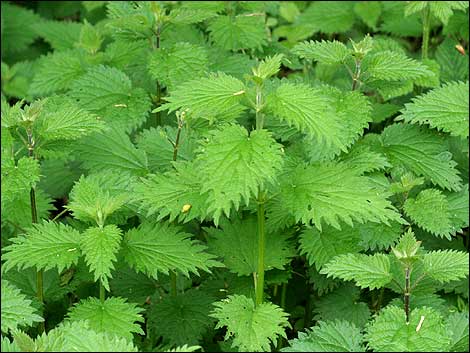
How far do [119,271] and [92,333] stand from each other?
112 centimetres

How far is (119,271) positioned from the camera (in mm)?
3586

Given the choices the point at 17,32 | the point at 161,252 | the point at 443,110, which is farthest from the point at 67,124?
the point at 17,32

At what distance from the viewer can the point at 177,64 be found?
384cm

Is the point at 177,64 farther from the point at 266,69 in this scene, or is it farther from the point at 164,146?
→ the point at 266,69

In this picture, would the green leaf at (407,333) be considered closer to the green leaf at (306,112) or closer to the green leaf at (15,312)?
the green leaf at (306,112)

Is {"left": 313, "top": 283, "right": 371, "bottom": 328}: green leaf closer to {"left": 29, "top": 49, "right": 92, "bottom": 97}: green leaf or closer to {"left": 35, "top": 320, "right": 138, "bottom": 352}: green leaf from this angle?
{"left": 35, "top": 320, "right": 138, "bottom": 352}: green leaf

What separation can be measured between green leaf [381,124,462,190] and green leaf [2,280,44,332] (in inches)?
68.0

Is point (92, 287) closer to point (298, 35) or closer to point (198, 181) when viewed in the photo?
point (198, 181)

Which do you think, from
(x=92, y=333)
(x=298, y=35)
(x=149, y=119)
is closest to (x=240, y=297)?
(x=92, y=333)

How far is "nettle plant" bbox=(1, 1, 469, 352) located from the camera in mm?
2791

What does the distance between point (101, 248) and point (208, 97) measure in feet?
2.16

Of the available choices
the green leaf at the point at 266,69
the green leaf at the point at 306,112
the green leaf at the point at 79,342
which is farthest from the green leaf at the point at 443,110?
the green leaf at the point at 79,342

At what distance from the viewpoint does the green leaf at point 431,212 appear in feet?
11.2

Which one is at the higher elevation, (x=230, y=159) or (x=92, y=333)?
(x=230, y=159)
